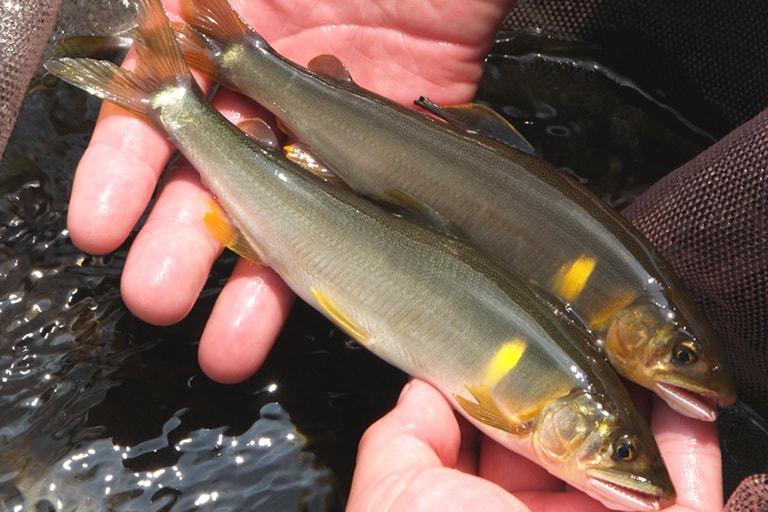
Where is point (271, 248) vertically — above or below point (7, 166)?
above

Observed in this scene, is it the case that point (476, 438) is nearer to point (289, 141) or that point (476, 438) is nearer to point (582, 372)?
point (582, 372)

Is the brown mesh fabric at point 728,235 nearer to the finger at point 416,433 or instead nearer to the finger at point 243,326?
the finger at point 416,433


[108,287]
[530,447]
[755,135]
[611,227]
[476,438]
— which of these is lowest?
[108,287]

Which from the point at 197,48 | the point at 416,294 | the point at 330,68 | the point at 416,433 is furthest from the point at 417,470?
the point at 197,48

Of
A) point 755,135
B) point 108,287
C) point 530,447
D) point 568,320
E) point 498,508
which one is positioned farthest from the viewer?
point 108,287

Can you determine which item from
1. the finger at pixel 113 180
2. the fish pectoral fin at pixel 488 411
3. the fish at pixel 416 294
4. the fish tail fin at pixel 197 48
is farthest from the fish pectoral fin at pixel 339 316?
the fish tail fin at pixel 197 48

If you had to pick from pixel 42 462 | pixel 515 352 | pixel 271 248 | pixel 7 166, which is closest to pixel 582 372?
pixel 515 352

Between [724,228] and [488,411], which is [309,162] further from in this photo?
[724,228]

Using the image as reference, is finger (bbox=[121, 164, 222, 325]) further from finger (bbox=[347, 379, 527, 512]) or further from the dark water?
finger (bbox=[347, 379, 527, 512])
